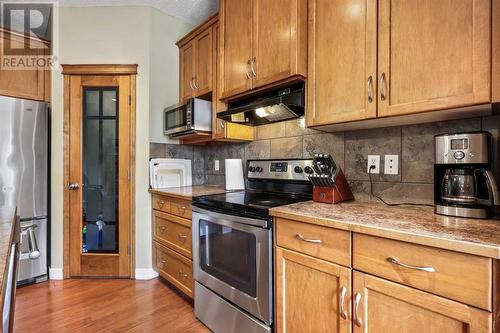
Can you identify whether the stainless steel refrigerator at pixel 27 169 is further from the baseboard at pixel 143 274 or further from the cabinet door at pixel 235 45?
the cabinet door at pixel 235 45

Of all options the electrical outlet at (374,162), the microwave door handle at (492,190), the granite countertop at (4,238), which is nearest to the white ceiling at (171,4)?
the electrical outlet at (374,162)

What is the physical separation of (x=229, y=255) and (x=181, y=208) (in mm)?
680

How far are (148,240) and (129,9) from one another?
227 centimetres

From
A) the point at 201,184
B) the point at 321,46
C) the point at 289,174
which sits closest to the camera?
the point at 321,46

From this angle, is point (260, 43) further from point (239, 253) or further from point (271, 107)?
point (239, 253)

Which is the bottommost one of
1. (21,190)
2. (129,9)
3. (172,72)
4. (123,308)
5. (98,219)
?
(123,308)

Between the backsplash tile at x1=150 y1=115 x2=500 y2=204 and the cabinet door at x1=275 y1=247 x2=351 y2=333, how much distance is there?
0.65 m

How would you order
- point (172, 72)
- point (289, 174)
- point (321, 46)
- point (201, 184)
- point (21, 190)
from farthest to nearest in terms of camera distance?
point (201, 184), point (172, 72), point (21, 190), point (289, 174), point (321, 46)

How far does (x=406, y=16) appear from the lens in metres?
1.16

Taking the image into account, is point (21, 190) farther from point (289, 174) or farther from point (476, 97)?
point (476, 97)

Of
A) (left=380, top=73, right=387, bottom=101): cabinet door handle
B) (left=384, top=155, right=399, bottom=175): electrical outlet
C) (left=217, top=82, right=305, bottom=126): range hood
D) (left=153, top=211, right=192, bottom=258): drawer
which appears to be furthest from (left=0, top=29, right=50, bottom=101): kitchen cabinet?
(left=384, top=155, right=399, bottom=175): electrical outlet

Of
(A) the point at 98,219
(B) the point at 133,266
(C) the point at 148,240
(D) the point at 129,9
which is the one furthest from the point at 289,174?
(D) the point at 129,9

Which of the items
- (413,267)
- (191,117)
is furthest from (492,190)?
(191,117)

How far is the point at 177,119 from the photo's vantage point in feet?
8.12
